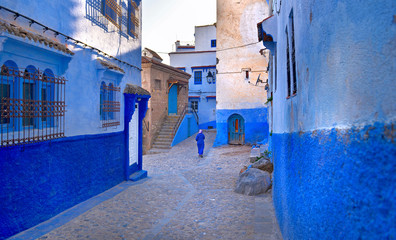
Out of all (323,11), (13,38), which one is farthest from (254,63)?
(323,11)

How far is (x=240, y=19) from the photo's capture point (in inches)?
802

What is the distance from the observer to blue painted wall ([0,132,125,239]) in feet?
16.7

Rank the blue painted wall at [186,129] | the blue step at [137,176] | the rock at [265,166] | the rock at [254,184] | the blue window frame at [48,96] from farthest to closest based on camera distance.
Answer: the blue painted wall at [186,129] → the blue step at [137,176] → the rock at [265,166] → the rock at [254,184] → the blue window frame at [48,96]

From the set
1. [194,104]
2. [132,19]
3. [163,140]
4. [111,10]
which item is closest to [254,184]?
[111,10]

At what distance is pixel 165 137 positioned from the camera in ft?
67.4

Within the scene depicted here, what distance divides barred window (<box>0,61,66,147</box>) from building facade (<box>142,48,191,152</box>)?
12857 millimetres

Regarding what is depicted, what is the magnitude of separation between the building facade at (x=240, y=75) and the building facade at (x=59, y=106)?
1106 centimetres

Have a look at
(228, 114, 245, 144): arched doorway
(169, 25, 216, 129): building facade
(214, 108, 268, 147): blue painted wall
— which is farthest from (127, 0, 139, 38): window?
(169, 25, 216, 129): building facade

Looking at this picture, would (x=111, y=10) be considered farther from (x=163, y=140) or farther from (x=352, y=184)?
(x=163, y=140)

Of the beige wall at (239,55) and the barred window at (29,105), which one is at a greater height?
the beige wall at (239,55)

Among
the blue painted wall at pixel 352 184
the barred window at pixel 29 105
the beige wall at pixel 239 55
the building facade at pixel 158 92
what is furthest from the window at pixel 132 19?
the beige wall at pixel 239 55

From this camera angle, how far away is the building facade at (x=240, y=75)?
19969 millimetres

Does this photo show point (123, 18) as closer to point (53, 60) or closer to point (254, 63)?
point (53, 60)

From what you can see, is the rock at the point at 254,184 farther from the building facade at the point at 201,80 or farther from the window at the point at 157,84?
the building facade at the point at 201,80
